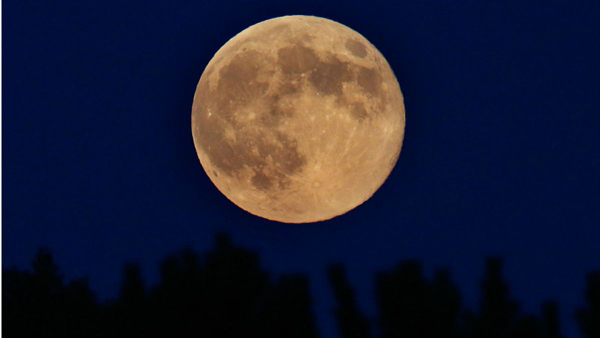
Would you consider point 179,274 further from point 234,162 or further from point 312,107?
point 312,107

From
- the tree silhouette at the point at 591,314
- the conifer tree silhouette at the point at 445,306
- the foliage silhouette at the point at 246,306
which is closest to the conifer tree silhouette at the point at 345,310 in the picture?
the foliage silhouette at the point at 246,306

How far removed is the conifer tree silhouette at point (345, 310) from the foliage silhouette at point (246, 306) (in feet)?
0.09

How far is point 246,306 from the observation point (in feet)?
48.0

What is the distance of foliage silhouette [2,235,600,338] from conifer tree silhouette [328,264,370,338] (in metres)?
0.03

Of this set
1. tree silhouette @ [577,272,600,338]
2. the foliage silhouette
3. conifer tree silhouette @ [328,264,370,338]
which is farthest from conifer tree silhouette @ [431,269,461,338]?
tree silhouette @ [577,272,600,338]

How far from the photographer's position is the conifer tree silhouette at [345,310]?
15000mm

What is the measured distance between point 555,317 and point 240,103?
13.2 m

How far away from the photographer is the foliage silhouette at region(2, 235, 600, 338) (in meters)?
14.1

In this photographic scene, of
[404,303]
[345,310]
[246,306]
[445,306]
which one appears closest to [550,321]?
[445,306]

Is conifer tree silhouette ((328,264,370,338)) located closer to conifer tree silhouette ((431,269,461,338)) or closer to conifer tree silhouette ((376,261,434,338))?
conifer tree silhouette ((376,261,434,338))

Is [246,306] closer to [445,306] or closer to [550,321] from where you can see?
[445,306]

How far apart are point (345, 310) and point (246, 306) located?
281 cm

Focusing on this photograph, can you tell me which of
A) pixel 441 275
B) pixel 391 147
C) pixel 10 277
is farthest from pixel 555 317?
pixel 10 277

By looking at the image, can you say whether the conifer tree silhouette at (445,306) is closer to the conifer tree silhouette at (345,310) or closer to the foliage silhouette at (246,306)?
the foliage silhouette at (246,306)
